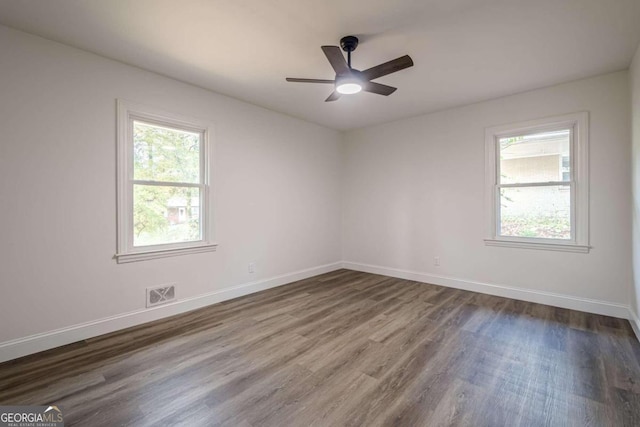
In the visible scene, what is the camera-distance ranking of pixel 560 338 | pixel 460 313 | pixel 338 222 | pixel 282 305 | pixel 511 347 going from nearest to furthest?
pixel 511 347 → pixel 560 338 → pixel 460 313 → pixel 282 305 → pixel 338 222

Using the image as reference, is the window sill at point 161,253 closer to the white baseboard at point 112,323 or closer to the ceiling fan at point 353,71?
the white baseboard at point 112,323

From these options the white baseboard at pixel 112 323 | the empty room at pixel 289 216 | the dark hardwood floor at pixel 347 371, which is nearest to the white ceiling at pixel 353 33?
the empty room at pixel 289 216

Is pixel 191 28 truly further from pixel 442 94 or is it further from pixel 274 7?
pixel 442 94

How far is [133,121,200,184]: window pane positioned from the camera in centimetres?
311

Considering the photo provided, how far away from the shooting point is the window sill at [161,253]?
293 centimetres

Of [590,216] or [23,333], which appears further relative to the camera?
[590,216]

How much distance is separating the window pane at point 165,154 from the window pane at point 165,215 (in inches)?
5.6

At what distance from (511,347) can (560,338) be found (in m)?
0.60

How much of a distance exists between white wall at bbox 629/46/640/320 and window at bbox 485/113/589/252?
0.43 m

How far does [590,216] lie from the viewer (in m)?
3.33

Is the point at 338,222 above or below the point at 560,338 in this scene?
above

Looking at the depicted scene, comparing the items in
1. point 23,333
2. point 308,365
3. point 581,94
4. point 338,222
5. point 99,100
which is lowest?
point 308,365

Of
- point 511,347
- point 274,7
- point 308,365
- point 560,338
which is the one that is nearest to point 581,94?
point 560,338

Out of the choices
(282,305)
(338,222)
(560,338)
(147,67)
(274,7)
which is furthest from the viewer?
(338,222)
